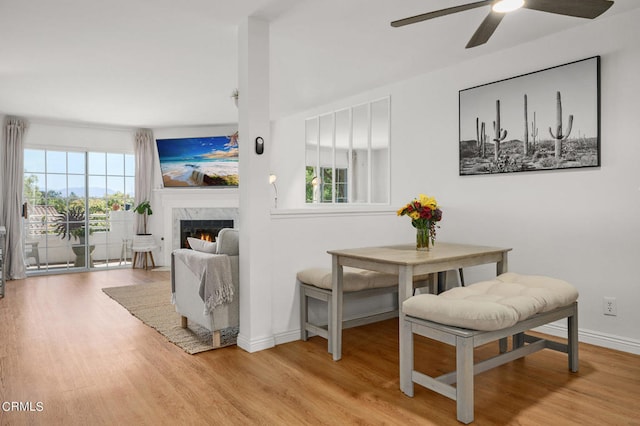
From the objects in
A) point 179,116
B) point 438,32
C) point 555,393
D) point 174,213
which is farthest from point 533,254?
point 174,213

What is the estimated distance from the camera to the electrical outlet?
3227mm

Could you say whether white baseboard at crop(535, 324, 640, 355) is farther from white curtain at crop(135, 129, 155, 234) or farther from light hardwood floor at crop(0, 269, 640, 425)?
white curtain at crop(135, 129, 155, 234)

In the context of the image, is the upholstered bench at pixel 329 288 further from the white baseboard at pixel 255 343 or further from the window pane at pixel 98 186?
the window pane at pixel 98 186

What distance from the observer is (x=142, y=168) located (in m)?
7.65

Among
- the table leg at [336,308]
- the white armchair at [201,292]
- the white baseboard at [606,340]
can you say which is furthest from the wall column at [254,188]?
the white baseboard at [606,340]

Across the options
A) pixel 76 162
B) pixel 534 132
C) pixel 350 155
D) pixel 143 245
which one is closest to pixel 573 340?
pixel 534 132

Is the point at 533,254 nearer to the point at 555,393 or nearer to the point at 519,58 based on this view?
the point at 555,393

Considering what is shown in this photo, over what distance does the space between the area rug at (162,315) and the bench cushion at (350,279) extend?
0.82m

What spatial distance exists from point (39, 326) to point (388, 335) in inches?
124

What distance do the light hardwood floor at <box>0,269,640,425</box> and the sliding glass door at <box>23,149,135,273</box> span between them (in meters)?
3.65

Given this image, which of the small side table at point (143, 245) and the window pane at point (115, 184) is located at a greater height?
the window pane at point (115, 184)

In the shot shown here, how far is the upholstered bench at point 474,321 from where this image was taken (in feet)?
7.04

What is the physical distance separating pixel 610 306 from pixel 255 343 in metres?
2.70

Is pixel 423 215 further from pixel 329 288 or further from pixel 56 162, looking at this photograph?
pixel 56 162
